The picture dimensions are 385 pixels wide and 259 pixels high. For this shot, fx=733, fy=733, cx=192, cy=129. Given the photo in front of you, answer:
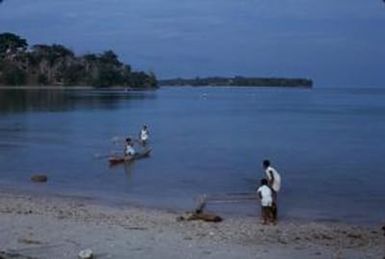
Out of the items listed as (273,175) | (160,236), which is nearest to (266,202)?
(273,175)

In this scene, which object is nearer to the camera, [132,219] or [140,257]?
[140,257]

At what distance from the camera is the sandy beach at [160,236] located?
14.5 metres

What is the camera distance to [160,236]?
16531 mm

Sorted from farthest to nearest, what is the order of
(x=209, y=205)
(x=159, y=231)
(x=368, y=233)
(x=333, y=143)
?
1. (x=333, y=143)
2. (x=209, y=205)
3. (x=368, y=233)
4. (x=159, y=231)

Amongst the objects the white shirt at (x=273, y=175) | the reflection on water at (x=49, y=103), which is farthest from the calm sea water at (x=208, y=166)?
the reflection on water at (x=49, y=103)

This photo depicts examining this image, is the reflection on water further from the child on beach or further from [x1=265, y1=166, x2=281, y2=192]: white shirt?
the child on beach

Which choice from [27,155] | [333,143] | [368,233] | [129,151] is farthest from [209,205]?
[333,143]

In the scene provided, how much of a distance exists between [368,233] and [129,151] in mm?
20640

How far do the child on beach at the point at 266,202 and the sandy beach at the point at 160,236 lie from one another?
29 centimetres

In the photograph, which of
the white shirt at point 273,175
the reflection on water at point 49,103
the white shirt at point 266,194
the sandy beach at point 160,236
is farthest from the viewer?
the reflection on water at point 49,103

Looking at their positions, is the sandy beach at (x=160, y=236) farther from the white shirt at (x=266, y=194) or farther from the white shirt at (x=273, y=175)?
the white shirt at (x=273, y=175)

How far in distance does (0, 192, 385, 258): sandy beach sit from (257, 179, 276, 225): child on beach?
0.94ft

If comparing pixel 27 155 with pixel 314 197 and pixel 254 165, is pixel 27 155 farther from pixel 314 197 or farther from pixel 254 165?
pixel 314 197

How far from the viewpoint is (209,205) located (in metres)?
23.7
